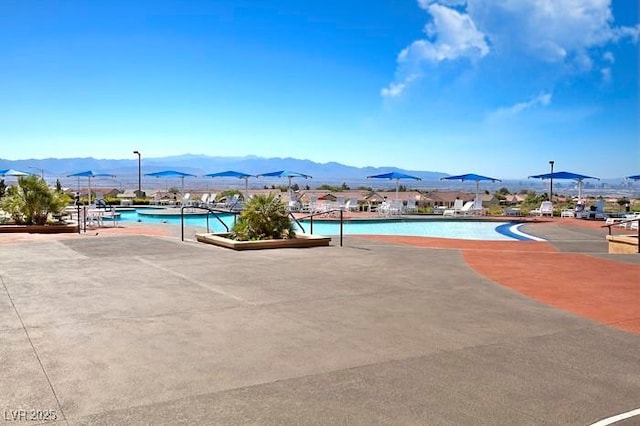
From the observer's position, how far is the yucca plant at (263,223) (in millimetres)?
11477

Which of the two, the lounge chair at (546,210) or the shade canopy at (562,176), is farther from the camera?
the shade canopy at (562,176)

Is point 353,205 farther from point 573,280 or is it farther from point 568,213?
point 573,280

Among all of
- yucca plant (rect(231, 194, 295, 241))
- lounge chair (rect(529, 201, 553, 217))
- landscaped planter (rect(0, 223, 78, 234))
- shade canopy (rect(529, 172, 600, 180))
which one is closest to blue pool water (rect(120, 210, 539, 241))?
lounge chair (rect(529, 201, 553, 217))

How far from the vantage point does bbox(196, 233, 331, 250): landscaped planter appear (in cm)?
1067

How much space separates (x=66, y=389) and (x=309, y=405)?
1576mm

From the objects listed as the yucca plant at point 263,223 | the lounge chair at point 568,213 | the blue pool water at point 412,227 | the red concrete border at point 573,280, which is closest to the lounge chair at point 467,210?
the blue pool water at point 412,227

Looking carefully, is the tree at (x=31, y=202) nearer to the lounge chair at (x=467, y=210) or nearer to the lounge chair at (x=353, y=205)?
the lounge chair at (x=353, y=205)

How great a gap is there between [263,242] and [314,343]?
6.42 m

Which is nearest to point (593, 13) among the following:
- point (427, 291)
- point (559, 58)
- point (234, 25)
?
point (559, 58)

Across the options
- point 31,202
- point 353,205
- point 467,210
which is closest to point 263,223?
point 31,202

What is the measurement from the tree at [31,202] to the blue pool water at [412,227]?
18.2 ft

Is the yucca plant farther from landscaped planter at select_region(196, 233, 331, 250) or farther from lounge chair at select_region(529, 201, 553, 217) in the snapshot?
lounge chair at select_region(529, 201, 553, 217)

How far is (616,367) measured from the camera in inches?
163

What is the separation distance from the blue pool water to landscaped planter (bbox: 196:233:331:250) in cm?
740
